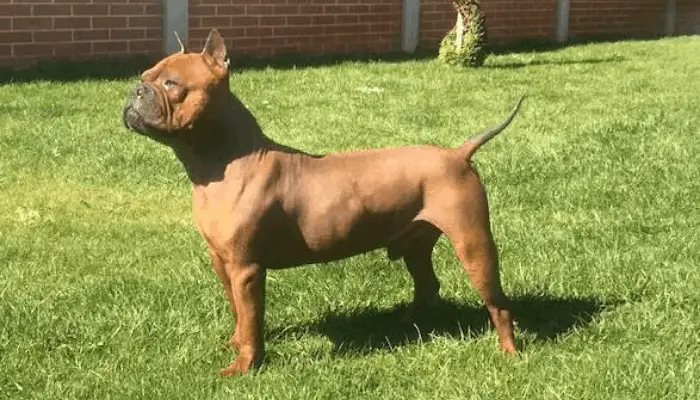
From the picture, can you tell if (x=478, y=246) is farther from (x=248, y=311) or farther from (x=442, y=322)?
(x=248, y=311)

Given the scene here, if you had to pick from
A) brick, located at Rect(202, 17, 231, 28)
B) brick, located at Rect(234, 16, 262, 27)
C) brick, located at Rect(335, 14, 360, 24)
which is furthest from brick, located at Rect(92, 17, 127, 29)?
brick, located at Rect(335, 14, 360, 24)

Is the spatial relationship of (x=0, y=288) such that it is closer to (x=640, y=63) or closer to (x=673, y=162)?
(x=673, y=162)

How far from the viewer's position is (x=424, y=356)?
400 centimetres

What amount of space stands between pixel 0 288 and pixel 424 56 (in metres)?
11.6

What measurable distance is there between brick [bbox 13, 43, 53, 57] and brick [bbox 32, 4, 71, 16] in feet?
1.27

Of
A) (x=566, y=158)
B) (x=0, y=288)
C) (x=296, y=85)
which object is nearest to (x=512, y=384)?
(x=0, y=288)

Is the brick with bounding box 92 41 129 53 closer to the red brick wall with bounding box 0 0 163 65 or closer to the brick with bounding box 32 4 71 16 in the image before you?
the red brick wall with bounding box 0 0 163 65

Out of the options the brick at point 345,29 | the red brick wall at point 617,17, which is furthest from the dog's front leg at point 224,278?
the red brick wall at point 617,17

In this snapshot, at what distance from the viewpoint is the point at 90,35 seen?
12641mm

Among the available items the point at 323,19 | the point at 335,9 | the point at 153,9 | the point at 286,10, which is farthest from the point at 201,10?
the point at 335,9

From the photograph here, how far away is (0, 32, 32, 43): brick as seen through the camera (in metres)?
11.8

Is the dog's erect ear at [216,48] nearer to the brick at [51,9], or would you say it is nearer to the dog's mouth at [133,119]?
the dog's mouth at [133,119]

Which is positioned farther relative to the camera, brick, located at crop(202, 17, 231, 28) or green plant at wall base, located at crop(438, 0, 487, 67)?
brick, located at crop(202, 17, 231, 28)

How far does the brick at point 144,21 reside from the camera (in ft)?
42.6
